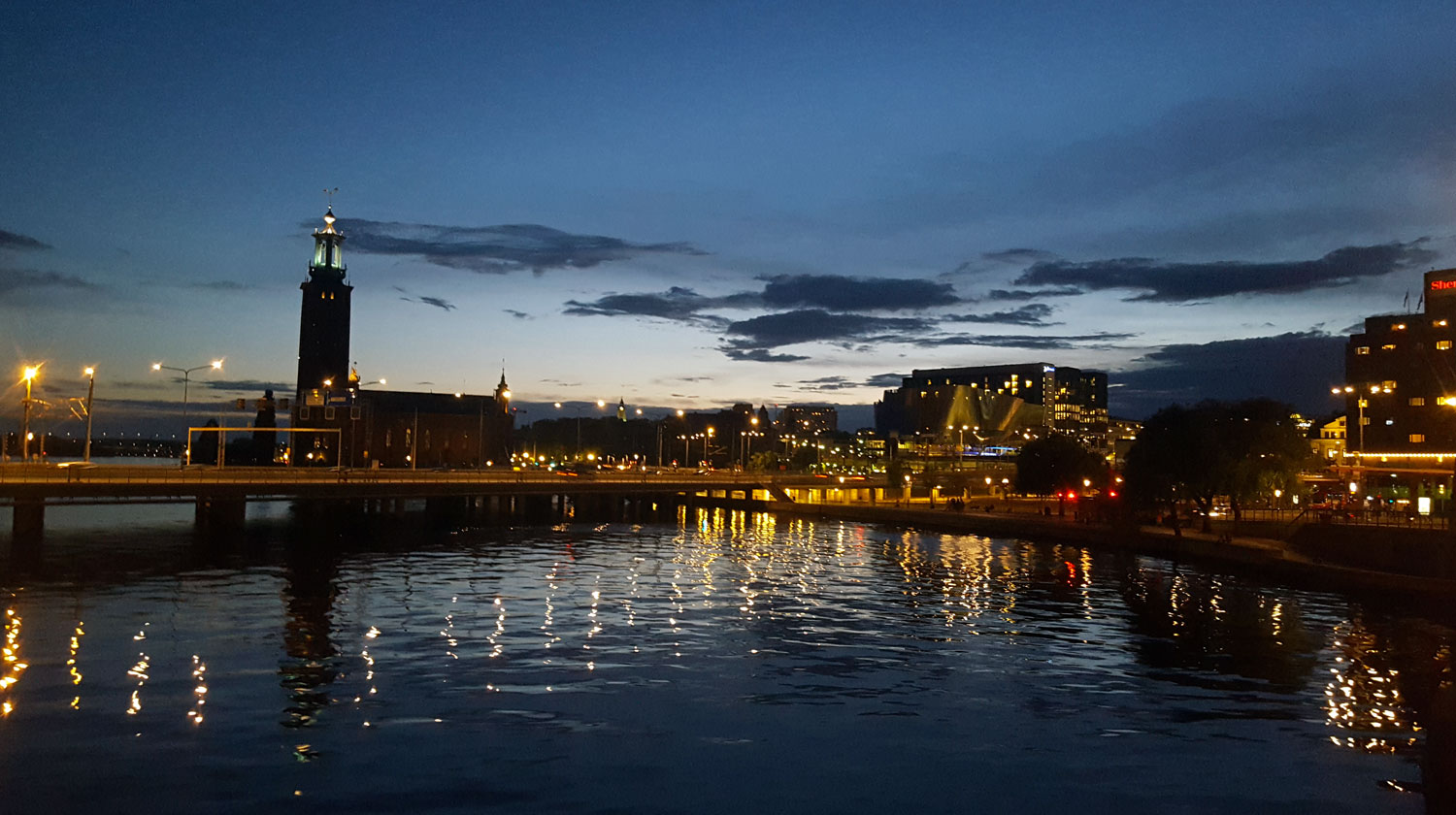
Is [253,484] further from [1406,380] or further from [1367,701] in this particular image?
[1406,380]

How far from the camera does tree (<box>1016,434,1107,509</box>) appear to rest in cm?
11869

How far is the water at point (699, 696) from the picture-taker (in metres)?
20.4

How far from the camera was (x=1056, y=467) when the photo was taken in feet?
392

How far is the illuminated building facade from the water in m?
95.2

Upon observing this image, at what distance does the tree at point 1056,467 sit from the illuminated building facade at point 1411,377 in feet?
113

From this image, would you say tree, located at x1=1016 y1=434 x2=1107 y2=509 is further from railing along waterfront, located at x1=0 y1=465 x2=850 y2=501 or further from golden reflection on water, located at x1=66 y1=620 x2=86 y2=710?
golden reflection on water, located at x1=66 y1=620 x2=86 y2=710

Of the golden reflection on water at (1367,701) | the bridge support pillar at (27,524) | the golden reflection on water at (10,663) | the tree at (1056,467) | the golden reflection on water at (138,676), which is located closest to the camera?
the golden reflection on water at (1367,701)

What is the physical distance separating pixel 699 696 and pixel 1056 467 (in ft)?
325

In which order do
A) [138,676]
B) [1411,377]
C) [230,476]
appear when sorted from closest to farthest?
[138,676], [230,476], [1411,377]

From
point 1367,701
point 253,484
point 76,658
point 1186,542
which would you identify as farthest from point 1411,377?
A: point 76,658

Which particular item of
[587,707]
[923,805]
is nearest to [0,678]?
[587,707]

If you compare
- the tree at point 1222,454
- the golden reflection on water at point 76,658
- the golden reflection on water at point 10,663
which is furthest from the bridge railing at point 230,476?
the tree at point 1222,454

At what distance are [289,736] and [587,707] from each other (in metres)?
7.04

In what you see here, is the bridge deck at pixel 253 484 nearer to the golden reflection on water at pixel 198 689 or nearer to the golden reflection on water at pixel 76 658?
the golden reflection on water at pixel 76 658
